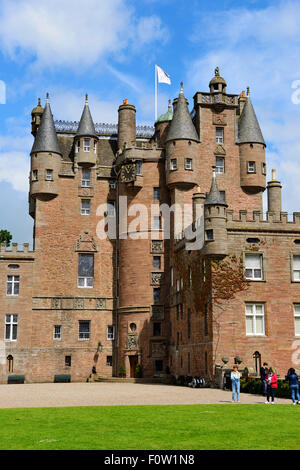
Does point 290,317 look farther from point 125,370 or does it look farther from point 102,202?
point 102,202

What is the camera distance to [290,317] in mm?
43156

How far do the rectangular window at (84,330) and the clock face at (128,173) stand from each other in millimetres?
14106

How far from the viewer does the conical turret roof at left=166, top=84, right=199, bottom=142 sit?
5694 centimetres

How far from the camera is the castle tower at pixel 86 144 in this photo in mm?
61781

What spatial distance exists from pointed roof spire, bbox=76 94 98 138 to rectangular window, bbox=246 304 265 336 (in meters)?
27.9

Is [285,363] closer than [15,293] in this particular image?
Yes

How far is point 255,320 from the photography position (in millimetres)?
42531

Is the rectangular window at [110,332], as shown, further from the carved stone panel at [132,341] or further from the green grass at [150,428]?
the green grass at [150,428]

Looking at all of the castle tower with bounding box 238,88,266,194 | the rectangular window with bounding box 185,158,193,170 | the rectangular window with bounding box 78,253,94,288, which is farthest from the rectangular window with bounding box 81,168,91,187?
the castle tower with bounding box 238,88,266,194

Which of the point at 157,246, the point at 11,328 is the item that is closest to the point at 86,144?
the point at 157,246

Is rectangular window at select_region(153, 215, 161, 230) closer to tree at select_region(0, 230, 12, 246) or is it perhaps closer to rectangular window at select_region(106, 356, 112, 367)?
rectangular window at select_region(106, 356, 112, 367)
